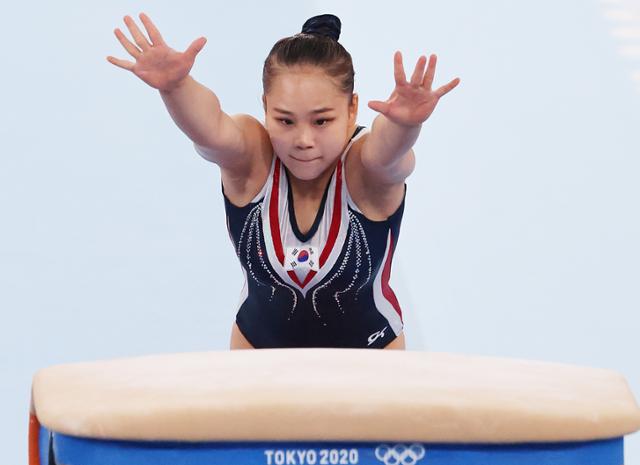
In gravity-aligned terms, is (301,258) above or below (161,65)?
below

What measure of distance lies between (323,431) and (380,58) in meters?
4.60

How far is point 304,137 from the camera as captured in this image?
2.54 meters

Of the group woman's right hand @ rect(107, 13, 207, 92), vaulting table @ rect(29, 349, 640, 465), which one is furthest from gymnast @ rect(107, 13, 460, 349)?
vaulting table @ rect(29, 349, 640, 465)

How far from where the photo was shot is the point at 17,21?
19.9 feet

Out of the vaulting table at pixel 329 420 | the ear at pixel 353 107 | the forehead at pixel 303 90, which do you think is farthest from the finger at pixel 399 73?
the vaulting table at pixel 329 420

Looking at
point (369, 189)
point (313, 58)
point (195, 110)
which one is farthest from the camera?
point (369, 189)

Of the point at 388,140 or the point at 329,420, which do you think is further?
the point at 388,140

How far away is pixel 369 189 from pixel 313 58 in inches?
13.5

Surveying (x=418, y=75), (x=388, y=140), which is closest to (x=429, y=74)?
(x=418, y=75)

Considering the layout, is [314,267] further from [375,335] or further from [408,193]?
[408,193]

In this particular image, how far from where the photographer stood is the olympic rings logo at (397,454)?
155 centimetres

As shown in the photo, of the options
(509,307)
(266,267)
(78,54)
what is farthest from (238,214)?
(78,54)

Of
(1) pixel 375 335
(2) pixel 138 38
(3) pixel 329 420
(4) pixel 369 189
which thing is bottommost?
(1) pixel 375 335

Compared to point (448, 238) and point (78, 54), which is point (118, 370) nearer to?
point (448, 238)
